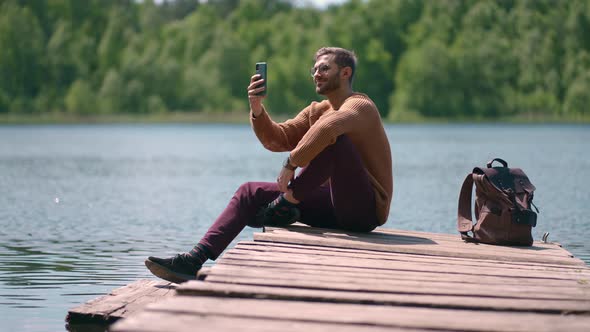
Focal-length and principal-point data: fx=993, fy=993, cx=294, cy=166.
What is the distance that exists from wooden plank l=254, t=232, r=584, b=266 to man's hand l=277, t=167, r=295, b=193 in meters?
0.31

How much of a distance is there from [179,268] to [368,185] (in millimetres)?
1350

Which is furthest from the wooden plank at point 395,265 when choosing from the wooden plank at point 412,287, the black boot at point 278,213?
the black boot at point 278,213

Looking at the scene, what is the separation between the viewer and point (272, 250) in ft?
19.3

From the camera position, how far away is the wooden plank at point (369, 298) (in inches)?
181

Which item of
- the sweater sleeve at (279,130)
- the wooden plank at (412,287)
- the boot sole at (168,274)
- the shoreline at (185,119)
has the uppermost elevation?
the sweater sleeve at (279,130)

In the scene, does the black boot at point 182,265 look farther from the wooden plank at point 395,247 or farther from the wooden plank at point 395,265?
the wooden plank at point 395,265

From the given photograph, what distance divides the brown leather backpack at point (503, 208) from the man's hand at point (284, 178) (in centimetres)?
151

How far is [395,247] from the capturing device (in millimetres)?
6316

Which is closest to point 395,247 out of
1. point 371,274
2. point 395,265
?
point 395,265

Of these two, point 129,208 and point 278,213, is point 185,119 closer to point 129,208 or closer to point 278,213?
point 129,208

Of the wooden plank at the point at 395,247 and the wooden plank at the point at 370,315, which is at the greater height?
the wooden plank at the point at 370,315

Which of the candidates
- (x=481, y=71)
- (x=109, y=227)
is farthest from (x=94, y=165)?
(x=481, y=71)

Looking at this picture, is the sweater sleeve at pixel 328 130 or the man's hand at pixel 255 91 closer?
the sweater sleeve at pixel 328 130

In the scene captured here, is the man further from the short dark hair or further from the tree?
the tree
